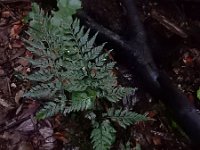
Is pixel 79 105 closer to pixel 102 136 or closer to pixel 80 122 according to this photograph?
pixel 102 136

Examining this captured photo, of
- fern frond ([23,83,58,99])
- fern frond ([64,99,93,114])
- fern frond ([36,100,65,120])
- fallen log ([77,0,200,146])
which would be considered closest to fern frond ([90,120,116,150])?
fern frond ([64,99,93,114])

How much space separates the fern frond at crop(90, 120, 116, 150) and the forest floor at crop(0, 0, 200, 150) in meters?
0.25

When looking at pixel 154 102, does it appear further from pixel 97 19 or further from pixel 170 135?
pixel 97 19

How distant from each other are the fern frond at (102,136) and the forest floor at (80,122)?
247mm

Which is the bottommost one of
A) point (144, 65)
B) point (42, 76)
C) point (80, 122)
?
point (80, 122)

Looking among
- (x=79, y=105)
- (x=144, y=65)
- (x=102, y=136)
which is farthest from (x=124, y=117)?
(x=144, y=65)

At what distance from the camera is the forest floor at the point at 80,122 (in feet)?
8.70

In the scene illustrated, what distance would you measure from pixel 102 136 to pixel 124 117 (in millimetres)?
209

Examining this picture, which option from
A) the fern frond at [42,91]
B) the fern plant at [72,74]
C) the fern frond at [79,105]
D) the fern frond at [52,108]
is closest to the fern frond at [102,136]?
the fern plant at [72,74]

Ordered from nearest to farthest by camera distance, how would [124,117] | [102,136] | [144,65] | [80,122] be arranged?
[102,136] → [124,117] → [80,122] → [144,65]

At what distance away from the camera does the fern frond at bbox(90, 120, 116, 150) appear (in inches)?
89.0

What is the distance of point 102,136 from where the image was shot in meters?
2.31

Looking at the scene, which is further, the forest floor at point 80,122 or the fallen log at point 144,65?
the fallen log at point 144,65

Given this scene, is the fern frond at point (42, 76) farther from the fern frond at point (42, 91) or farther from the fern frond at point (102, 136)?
the fern frond at point (102, 136)
